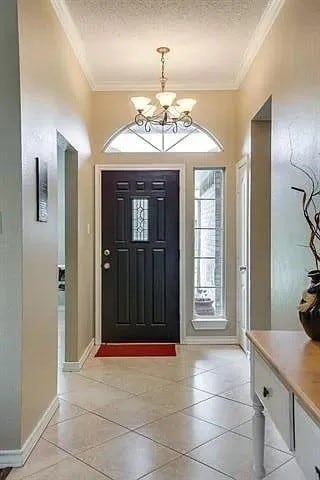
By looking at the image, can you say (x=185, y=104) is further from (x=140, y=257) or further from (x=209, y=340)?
(x=209, y=340)

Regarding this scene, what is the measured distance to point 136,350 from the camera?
5.32 m

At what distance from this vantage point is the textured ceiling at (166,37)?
3586 millimetres

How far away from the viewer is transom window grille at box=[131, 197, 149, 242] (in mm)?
5629

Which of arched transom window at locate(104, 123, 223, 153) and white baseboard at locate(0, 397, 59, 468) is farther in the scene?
arched transom window at locate(104, 123, 223, 153)

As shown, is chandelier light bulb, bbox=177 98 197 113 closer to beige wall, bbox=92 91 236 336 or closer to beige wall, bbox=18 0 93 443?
beige wall, bbox=18 0 93 443

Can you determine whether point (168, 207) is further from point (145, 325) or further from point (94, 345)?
point (94, 345)

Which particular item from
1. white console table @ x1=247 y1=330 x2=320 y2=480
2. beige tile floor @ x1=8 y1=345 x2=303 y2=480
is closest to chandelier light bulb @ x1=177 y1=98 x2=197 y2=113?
beige tile floor @ x1=8 y1=345 x2=303 y2=480

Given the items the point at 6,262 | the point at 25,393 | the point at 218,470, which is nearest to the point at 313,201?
the point at 218,470

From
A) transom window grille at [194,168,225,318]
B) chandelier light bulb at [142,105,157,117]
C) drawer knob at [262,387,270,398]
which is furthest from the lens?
transom window grille at [194,168,225,318]

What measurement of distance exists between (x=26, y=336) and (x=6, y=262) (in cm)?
44

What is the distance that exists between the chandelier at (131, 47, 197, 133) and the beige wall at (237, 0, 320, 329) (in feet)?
2.73

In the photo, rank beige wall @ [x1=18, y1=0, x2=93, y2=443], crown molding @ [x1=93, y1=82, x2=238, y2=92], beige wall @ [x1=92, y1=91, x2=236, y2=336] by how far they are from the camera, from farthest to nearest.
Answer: beige wall @ [x1=92, y1=91, x2=236, y2=336] → crown molding @ [x1=93, y1=82, x2=238, y2=92] → beige wall @ [x1=18, y1=0, x2=93, y2=443]

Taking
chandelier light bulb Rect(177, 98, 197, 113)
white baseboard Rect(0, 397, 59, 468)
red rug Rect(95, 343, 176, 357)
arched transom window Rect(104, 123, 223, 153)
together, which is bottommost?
red rug Rect(95, 343, 176, 357)

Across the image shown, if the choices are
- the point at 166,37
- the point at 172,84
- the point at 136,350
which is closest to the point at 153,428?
the point at 136,350
